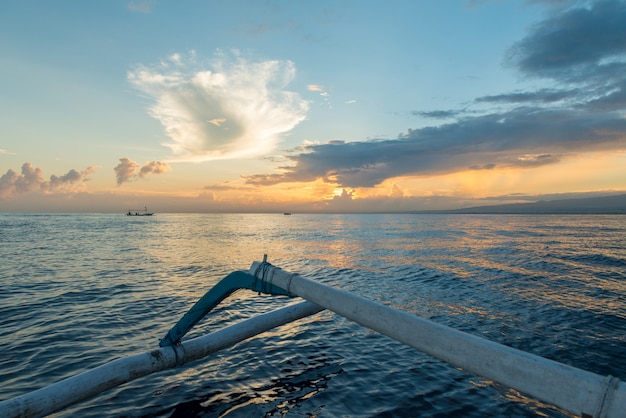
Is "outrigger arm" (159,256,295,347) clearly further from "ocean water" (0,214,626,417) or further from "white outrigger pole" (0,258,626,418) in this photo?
"ocean water" (0,214,626,417)

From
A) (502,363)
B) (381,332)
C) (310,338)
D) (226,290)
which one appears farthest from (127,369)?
(310,338)

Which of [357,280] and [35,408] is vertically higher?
[35,408]

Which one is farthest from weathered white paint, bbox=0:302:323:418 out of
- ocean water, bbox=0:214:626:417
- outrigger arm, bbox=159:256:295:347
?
ocean water, bbox=0:214:626:417

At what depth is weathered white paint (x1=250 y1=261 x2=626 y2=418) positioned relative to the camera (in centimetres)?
243

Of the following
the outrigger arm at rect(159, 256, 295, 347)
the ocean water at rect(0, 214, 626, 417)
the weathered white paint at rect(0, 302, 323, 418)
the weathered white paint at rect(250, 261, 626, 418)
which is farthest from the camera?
the ocean water at rect(0, 214, 626, 417)

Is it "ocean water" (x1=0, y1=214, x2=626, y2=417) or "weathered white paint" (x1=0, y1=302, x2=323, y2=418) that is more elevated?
"weathered white paint" (x1=0, y1=302, x2=323, y2=418)

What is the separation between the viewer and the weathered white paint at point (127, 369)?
4707 millimetres

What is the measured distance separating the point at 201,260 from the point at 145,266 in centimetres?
537

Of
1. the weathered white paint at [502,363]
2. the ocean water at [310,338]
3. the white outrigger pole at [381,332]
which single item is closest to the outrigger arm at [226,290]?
the white outrigger pole at [381,332]

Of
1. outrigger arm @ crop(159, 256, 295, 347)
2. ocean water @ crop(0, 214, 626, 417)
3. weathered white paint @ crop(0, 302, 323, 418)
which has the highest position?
outrigger arm @ crop(159, 256, 295, 347)

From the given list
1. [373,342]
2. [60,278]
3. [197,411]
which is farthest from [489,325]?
[60,278]

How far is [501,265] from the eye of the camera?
26.9 metres

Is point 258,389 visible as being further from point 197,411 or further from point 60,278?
point 60,278

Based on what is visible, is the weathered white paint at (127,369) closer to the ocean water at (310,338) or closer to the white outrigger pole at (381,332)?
the white outrigger pole at (381,332)
